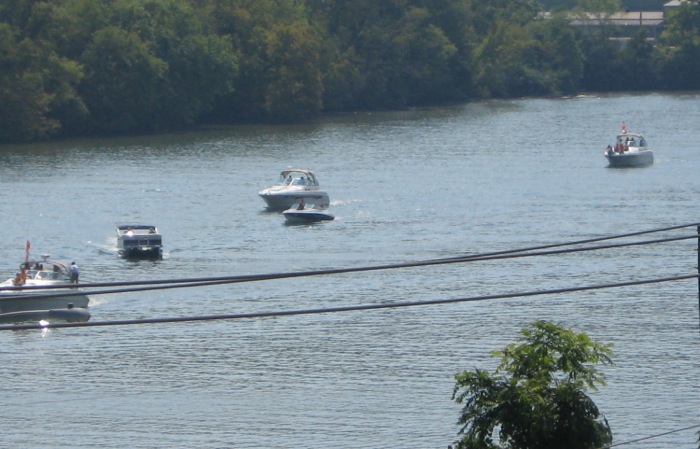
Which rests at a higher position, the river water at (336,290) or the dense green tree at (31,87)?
the dense green tree at (31,87)

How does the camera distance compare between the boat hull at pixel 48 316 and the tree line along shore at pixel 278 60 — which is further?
the tree line along shore at pixel 278 60

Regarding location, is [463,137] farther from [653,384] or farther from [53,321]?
[653,384]

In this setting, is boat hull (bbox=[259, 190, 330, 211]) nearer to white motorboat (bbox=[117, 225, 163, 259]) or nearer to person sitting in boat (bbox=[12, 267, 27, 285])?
white motorboat (bbox=[117, 225, 163, 259])

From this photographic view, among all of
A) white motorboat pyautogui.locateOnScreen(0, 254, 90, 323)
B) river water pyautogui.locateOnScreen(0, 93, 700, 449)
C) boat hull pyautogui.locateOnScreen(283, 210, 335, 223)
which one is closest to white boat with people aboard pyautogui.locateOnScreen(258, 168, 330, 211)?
river water pyautogui.locateOnScreen(0, 93, 700, 449)

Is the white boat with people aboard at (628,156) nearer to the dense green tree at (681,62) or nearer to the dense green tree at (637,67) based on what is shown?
the dense green tree at (681,62)

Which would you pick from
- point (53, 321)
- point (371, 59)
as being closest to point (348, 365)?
point (53, 321)

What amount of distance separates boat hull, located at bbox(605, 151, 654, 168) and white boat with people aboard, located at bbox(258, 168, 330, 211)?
52.9 ft

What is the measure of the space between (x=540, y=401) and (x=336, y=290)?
21956 mm

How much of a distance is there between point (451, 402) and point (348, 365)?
3.08 metres

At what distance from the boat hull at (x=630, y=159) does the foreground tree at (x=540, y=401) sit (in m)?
48.3

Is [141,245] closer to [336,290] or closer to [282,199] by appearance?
[336,290]

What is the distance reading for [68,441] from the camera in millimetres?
21812

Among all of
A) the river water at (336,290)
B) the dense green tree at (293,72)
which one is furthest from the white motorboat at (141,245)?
the dense green tree at (293,72)

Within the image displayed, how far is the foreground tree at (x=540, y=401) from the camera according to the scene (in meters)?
12.4
